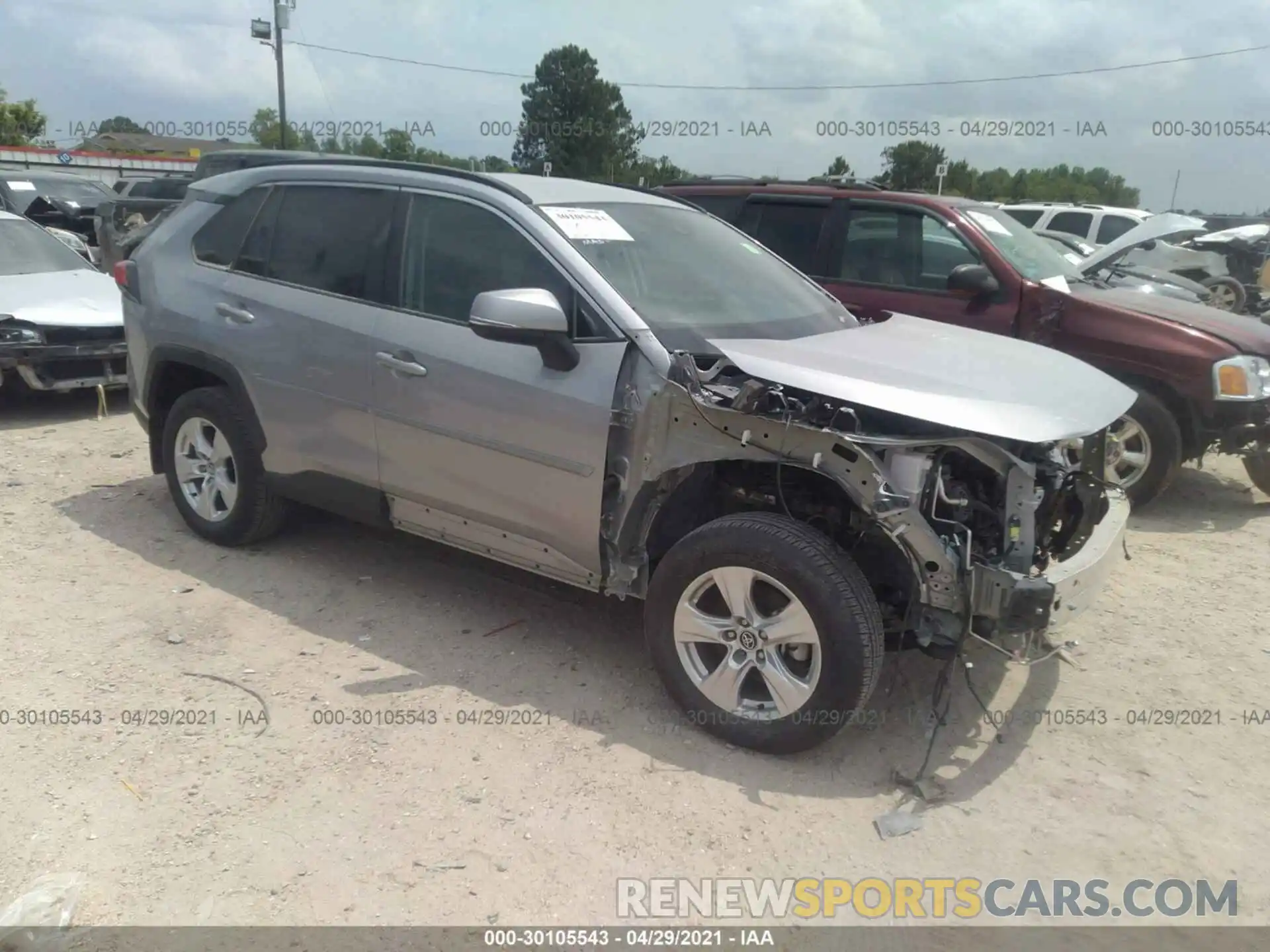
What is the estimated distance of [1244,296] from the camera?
45.4 feet

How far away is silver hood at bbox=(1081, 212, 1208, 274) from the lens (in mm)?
6664

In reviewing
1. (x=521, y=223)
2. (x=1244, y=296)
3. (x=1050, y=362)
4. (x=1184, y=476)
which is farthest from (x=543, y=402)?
(x=1244, y=296)

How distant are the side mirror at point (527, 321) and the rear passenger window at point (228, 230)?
1.90m

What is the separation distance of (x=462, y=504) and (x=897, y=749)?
1905 mm

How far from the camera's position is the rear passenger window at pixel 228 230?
4.76m

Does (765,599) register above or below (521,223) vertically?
below

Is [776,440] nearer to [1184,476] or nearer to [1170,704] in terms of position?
[1170,704]

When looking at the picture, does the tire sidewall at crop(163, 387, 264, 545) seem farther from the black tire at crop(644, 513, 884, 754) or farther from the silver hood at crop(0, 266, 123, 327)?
the silver hood at crop(0, 266, 123, 327)

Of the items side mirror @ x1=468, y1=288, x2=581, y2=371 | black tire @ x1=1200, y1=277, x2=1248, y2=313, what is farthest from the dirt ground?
black tire @ x1=1200, y1=277, x2=1248, y2=313

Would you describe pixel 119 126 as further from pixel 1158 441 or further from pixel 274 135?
pixel 1158 441

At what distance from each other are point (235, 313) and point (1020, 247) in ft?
16.1

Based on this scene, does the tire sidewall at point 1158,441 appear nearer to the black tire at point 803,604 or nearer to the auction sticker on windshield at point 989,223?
the auction sticker on windshield at point 989,223

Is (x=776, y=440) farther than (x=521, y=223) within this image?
No
